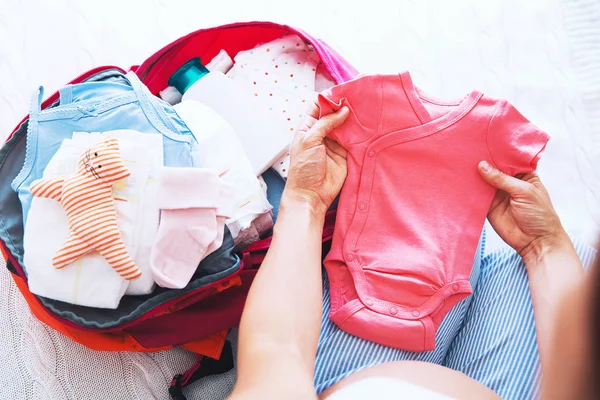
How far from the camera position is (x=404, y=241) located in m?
0.87

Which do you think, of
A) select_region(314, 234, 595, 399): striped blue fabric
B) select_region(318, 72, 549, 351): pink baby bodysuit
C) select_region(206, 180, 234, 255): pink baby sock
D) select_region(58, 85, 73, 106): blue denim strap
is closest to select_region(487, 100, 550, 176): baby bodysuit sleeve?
select_region(318, 72, 549, 351): pink baby bodysuit

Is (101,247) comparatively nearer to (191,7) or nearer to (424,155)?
(424,155)

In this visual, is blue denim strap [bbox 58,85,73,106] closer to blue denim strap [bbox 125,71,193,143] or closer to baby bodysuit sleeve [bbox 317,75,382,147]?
blue denim strap [bbox 125,71,193,143]

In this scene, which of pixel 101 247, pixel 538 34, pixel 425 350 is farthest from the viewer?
pixel 538 34

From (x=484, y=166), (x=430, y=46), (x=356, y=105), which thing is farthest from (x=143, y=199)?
(x=430, y=46)

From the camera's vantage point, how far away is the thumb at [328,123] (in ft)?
2.79

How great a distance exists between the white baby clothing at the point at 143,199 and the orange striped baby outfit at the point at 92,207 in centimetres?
2

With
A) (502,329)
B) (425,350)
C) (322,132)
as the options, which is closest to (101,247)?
(322,132)

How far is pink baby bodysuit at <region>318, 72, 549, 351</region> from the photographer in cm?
83

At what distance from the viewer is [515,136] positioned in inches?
32.8

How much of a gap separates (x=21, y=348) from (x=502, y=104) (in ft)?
3.08

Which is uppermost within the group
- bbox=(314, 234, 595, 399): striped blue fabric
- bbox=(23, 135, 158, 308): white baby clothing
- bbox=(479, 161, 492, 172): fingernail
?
bbox=(479, 161, 492, 172): fingernail

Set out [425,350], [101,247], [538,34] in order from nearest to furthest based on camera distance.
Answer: [101,247], [425,350], [538,34]

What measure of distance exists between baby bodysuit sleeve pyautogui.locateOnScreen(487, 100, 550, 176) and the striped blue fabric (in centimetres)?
18
